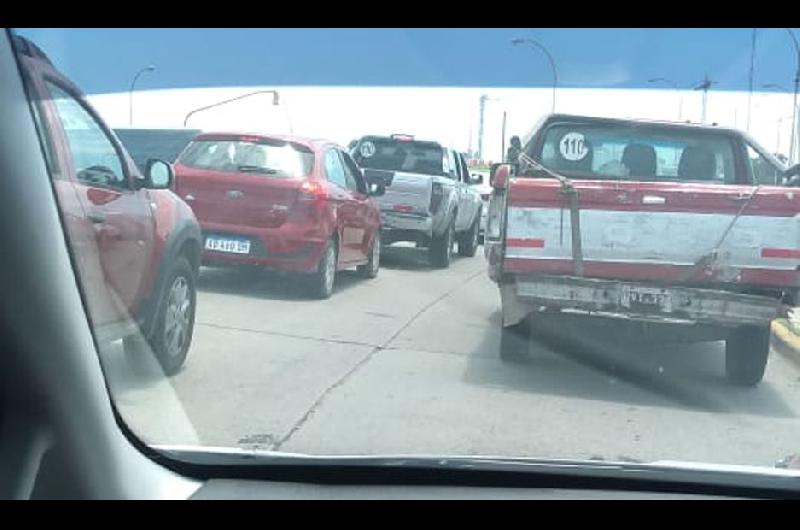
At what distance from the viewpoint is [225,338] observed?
21.2ft

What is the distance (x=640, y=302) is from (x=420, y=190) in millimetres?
7482

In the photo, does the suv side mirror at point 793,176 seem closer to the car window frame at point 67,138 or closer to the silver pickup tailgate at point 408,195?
the car window frame at point 67,138

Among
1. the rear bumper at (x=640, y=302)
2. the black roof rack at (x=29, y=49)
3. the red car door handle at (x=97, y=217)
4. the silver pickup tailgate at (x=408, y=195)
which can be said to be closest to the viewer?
the black roof rack at (x=29, y=49)

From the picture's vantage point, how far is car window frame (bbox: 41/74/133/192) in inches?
124

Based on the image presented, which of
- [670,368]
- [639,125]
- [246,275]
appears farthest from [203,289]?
[639,125]

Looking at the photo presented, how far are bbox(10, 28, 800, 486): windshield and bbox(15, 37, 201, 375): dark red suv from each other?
0.02 m

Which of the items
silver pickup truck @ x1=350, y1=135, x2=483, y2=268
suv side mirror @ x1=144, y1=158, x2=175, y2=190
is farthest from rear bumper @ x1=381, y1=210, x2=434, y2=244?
suv side mirror @ x1=144, y1=158, x2=175, y2=190

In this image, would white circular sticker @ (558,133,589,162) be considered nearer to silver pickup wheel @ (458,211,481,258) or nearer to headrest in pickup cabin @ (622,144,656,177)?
headrest in pickup cabin @ (622,144,656,177)

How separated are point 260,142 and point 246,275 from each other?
115 cm

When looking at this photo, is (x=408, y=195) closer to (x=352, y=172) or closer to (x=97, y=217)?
(x=352, y=172)

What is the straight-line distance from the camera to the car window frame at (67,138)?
3.16 meters

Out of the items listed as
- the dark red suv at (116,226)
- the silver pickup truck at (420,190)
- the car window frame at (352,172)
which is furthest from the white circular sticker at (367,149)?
the dark red suv at (116,226)

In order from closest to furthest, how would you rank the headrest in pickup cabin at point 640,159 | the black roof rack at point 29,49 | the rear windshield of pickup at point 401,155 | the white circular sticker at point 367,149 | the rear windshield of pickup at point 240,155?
the black roof rack at point 29,49 → the rear windshield of pickup at point 240,155 → the headrest in pickup cabin at point 640,159 → the rear windshield of pickup at point 401,155 → the white circular sticker at point 367,149

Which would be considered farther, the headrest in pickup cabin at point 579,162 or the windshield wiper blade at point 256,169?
the headrest in pickup cabin at point 579,162
